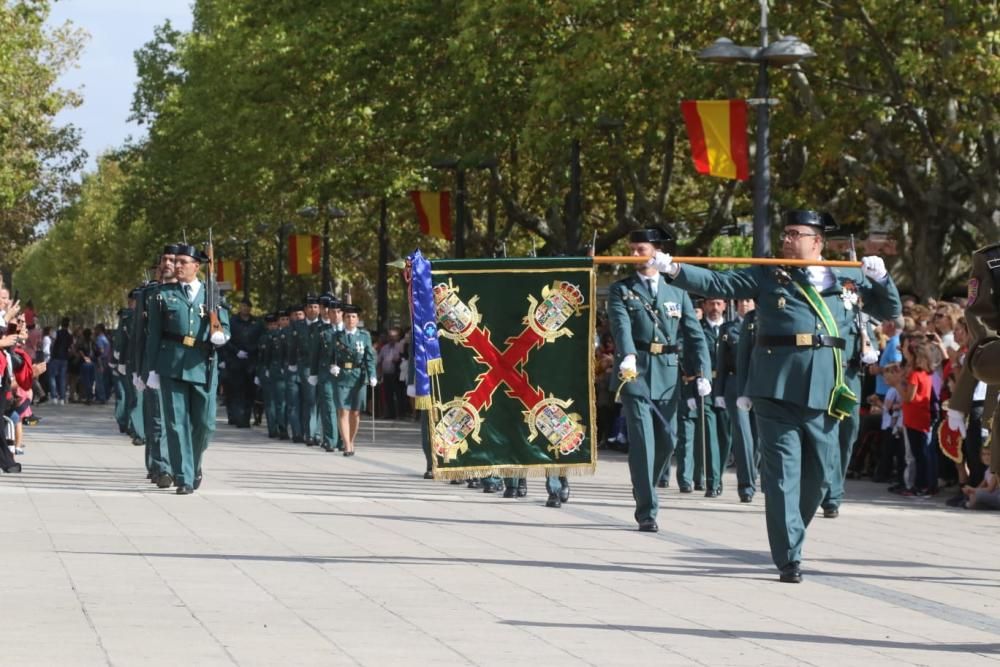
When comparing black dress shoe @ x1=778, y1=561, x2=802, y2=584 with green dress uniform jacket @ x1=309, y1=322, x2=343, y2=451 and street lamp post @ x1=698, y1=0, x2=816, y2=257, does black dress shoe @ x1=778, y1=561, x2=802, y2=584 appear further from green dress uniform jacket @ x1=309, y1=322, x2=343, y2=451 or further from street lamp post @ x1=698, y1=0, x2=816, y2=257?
green dress uniform jacket @ x1=309, y1=322, x2=343, y2=451

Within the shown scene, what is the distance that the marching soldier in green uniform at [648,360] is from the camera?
46.3ft

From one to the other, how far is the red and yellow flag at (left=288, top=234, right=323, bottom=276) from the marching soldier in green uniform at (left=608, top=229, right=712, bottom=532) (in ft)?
117

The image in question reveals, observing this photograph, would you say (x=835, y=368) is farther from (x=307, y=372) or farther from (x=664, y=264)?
(x=307, y=372)

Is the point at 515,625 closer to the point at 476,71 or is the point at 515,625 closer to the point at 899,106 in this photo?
the point at 899,106

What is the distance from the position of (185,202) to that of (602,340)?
1238 inches

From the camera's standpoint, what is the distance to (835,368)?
11.6 metres

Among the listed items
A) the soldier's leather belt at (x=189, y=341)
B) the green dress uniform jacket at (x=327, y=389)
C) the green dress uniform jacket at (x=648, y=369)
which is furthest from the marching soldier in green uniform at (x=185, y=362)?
the green dress uniform jacket at (x=327, y=389)

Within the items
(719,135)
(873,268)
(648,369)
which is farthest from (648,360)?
(719,135)

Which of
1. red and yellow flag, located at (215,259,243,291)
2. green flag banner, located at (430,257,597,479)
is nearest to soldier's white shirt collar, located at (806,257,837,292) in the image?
green flag banner, located at (430,257,597,479)

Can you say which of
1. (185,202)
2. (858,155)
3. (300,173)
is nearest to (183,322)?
(858,155)

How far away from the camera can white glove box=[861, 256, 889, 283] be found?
11.9 m

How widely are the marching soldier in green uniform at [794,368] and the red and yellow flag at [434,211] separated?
26.9m

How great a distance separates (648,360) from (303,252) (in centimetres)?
3663

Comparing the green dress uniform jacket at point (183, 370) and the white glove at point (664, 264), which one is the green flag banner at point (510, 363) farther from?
the green dress uniform jacket at point (183, 370)
